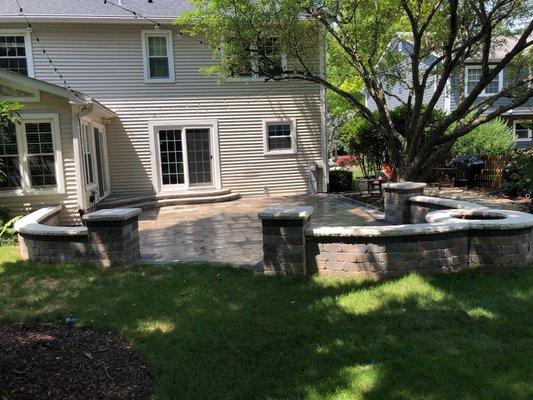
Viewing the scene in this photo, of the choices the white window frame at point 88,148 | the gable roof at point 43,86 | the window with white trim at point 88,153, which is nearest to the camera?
the gable roof at point 43,86

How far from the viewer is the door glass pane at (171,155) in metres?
13.6

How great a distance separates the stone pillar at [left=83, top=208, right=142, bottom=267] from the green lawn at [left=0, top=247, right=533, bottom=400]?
213 mm

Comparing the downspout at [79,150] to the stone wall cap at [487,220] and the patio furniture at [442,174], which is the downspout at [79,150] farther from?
the patio furniture at [442,174]

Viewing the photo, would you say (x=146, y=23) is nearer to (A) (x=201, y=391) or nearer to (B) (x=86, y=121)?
(B) (x=86, y=121)

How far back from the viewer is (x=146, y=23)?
A: 13000 millimetres

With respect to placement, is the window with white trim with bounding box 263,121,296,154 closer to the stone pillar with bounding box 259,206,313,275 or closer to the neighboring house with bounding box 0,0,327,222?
the neighboring house with bounding box 0,0,327,222

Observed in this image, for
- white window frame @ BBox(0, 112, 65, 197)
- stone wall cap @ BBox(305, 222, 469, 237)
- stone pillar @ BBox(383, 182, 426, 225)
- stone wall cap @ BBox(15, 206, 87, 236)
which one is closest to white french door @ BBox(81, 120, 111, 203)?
white window frame @ BBox(0, 112, 65, 197)

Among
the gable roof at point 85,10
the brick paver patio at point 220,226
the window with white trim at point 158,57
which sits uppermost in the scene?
the gable roof at point 85,10

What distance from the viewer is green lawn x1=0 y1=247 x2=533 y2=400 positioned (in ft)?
10.0

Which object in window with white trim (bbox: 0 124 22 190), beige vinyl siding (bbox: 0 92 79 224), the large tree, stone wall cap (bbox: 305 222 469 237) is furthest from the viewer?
window with white trim (bbox: 0 124 22 190)

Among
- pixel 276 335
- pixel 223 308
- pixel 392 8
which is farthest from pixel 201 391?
pixel 392 8

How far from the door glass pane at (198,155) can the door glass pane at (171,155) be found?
0.27 meters

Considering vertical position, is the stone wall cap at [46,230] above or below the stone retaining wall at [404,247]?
above

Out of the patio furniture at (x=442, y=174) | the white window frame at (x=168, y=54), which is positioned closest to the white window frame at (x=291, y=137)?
the white window frame at (x=168, y=54)
